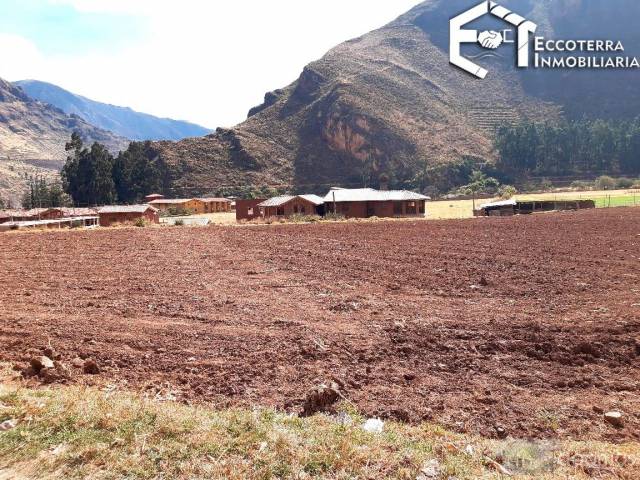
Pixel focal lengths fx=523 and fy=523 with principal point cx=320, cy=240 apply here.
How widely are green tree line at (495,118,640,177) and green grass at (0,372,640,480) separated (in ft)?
388

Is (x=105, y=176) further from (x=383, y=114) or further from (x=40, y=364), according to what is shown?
(x=40, y=364)

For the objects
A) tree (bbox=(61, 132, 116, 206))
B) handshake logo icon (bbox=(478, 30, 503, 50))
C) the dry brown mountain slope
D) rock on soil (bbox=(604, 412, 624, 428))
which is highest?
handshake logo icon (bbox=(478, 30, 503, 50))

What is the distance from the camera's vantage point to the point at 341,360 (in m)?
7.19

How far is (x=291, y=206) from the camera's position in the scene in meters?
61.1

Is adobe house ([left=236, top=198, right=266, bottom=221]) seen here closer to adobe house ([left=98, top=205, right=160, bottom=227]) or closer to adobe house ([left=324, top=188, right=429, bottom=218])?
adobe house ([left=324, top=188, right=429, bottom=218])

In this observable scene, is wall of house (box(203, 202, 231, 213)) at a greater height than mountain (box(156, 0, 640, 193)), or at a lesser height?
lesser

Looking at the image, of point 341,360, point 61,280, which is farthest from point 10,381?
point 61,280

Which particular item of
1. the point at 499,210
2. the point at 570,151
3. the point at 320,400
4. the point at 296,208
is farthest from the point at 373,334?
the point at 570,151

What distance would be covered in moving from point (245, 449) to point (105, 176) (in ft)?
277

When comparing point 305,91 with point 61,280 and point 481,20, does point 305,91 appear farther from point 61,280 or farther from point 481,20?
point 61,280

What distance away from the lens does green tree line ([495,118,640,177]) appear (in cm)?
11494

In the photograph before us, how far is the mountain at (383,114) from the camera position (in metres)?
115

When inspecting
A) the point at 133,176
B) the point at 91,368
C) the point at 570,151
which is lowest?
the point at 91,368

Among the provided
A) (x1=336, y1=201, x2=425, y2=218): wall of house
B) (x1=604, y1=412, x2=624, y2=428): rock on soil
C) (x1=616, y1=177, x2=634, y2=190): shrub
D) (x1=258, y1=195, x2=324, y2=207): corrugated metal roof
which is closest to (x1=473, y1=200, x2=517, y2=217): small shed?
(x1=336, y1=201, x2=425, y2=218): wall of house
